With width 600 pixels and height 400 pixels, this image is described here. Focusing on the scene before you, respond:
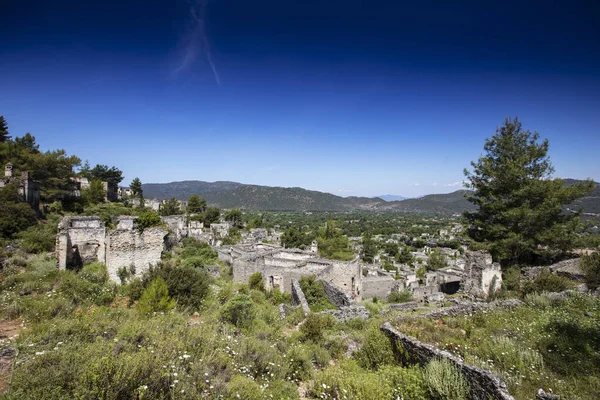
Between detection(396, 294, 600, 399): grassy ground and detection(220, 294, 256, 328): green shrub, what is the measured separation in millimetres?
4116

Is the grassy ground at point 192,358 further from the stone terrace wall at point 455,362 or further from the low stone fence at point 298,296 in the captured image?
the low stone fence at point 298,296

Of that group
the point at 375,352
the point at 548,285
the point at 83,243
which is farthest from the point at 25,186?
the point at 548,285

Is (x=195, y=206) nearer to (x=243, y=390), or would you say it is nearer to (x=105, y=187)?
(x=105, y=187)

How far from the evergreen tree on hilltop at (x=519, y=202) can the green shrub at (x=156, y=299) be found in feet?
47.1

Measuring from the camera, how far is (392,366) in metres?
5.41

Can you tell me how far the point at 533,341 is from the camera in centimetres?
596

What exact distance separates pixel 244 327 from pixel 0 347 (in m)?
4.64

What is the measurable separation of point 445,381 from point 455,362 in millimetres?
382

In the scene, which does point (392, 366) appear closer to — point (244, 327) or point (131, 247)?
point (244, 327)

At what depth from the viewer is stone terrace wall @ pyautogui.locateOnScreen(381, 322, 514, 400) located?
12.9ft

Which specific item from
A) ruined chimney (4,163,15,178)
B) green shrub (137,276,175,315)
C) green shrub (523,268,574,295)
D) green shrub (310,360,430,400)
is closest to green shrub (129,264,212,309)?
green shrub (137,276,175,315)

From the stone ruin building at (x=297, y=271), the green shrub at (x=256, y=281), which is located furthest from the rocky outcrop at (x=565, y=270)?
the green shrub at (x=256, y=281)

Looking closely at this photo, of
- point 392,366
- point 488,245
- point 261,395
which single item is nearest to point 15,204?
point 261,395

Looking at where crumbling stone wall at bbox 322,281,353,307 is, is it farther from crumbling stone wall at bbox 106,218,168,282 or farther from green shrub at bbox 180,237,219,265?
green shrub at bbox 180,237,219,265
